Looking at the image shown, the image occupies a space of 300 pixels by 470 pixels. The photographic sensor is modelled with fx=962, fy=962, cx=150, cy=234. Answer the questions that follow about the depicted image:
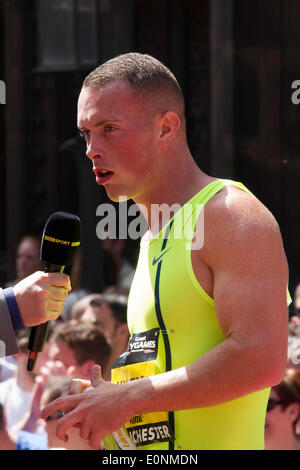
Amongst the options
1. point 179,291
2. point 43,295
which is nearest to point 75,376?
point 43,295

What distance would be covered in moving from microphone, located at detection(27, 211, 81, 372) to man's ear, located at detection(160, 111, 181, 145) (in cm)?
39

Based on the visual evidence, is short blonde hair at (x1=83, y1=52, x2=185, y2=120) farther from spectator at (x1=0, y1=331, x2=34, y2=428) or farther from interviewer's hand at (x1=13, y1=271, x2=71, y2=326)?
spectator at (x1=0, y1=331, x2=34, y2=428)

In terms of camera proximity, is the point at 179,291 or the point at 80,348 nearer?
the point at 179,291

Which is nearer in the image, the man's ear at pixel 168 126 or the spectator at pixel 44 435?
the man's ear at pixel 168 126

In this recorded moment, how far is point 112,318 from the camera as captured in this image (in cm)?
589

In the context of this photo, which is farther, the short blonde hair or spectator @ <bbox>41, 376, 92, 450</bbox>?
spectator @ <bbox>41, 376, 92, 450</bbox>

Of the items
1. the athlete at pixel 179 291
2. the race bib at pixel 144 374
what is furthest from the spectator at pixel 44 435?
the athlete at pixel 179 291

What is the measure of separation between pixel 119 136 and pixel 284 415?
7.42 feet

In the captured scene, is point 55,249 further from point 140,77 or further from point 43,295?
point 140,77

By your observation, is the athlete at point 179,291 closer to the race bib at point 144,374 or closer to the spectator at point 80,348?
the race bib at point 144,374

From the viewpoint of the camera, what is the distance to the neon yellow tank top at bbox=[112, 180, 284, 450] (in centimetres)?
256

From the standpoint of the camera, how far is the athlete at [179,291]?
2.42 metres

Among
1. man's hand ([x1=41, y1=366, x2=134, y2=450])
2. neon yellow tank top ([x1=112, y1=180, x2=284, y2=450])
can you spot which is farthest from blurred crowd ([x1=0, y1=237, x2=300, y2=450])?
man's hand ([x1=41, y1=366, x2=134, y2=450])

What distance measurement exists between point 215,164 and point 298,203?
742mm
